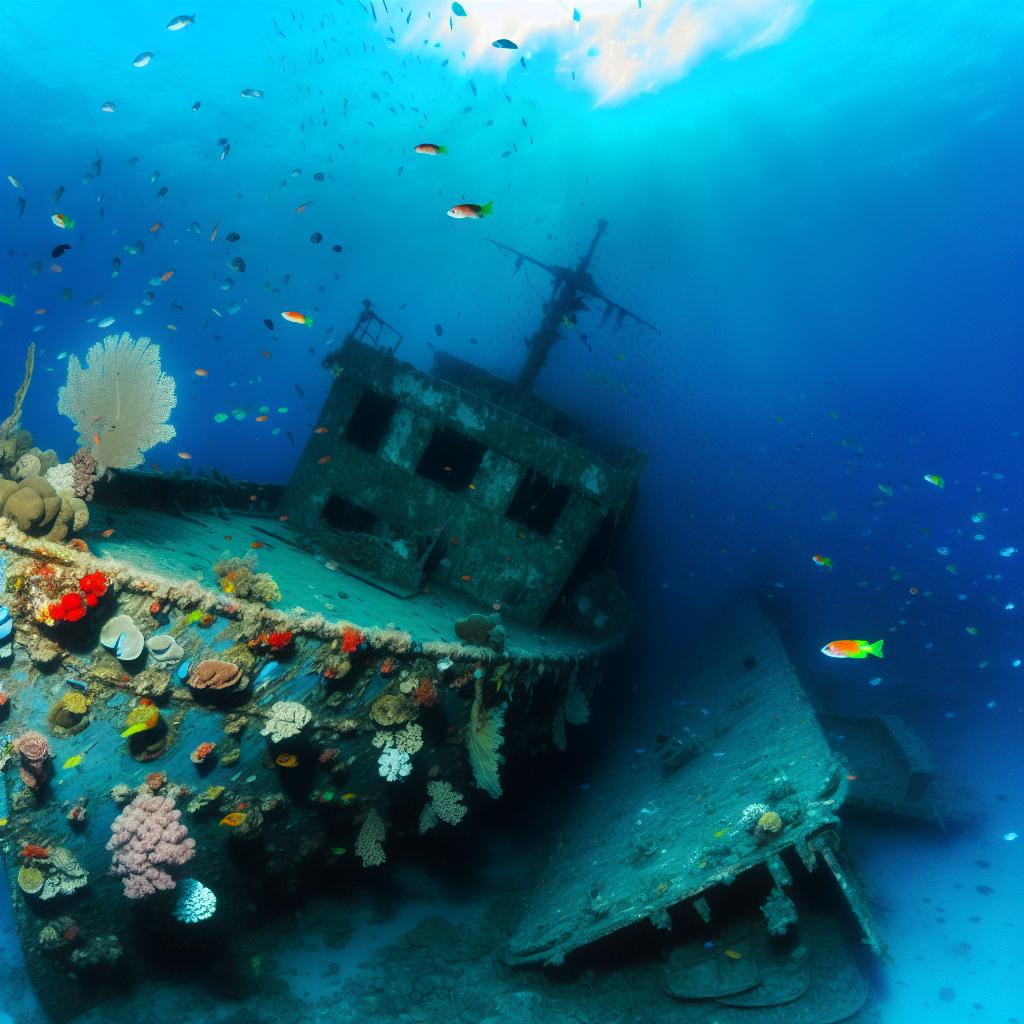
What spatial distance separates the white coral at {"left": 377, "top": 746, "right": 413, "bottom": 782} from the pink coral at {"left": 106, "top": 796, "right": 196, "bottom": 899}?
153 centimetres

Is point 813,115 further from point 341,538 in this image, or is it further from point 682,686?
point 341,538

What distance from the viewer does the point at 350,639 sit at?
16.4ft

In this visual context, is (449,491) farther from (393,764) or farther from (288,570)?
(393,764)

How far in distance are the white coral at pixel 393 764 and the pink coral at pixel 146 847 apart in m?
1.53

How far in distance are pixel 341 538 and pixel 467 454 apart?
3.09 m

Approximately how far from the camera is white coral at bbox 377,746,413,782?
212 inches

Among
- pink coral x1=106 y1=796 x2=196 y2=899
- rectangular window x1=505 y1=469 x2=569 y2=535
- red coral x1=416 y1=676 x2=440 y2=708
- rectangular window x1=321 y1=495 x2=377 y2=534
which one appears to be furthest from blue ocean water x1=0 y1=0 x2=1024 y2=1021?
pink coral x1=106 y1=796 x2=196 y2=899

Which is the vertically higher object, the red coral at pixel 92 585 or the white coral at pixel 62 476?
the white coral at pixel 62 476

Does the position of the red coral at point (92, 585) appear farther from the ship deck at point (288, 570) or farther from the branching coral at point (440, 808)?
the branching coral at point (440, 808)

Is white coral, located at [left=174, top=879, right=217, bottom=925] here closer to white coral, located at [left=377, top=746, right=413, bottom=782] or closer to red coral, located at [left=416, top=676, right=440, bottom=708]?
white coral, located at [left=377, top=746, right=413, bottom=782]

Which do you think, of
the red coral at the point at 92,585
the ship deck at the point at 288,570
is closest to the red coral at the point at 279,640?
the ship deck at the point at 288,570

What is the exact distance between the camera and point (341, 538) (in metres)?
8.89

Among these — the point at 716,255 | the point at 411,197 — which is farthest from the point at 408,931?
the point at 716,255

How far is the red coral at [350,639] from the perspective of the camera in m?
5.00
